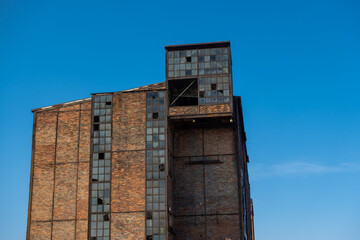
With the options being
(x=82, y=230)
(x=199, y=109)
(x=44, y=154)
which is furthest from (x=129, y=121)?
(x=82, y=230)

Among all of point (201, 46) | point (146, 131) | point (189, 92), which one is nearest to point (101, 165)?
point (146, 131)

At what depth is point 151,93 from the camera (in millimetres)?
34719

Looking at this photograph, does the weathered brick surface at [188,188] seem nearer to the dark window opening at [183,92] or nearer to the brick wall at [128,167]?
the brick wall at [128,167]

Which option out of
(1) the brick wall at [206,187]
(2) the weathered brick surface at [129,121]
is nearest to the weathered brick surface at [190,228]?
(1) the brick wall at [206,187]

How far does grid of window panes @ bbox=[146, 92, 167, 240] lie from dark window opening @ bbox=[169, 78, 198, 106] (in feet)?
5.29

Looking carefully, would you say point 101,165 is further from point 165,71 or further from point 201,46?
point 201,46

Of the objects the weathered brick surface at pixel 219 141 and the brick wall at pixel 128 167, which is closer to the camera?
the brick wall at pixel 128 167

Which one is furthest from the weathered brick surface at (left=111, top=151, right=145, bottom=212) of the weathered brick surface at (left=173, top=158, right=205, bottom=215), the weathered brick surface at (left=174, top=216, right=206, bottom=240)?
the weathered brick surface at (left=174, top=216, right=206, bottom=240)

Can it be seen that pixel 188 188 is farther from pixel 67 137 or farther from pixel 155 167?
pixel 67 137

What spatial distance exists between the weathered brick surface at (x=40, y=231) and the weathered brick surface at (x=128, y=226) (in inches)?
194

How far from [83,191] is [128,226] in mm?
4457

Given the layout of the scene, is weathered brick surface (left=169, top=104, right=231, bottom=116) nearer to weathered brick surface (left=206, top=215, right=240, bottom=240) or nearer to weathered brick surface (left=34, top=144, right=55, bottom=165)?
weathered brick surface (left=206, top=215, right=240, bottom=240)

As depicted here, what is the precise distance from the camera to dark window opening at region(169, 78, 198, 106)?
117 ft

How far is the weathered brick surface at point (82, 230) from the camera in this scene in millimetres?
33438
